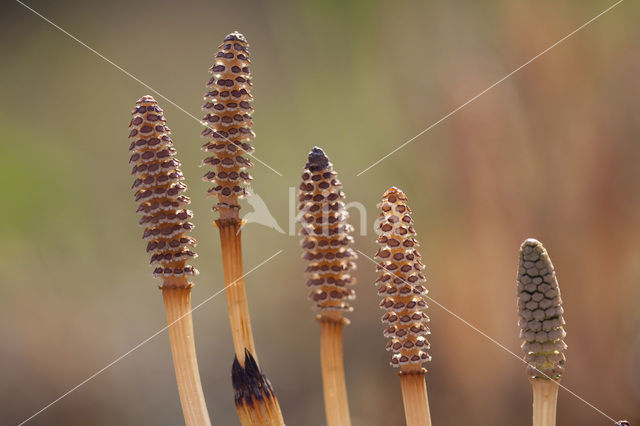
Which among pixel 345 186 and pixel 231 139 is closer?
pixel 231 139

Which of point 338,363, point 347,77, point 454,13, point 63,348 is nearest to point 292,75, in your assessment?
point 347,77

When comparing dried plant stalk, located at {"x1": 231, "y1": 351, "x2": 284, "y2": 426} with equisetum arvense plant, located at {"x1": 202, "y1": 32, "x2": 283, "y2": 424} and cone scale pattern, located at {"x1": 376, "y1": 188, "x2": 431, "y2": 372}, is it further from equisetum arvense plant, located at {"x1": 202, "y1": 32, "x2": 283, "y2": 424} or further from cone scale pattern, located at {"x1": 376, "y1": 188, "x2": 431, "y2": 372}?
cone scale pattern, located at {"x1": 376, "y1": 188, "x2": 431, "y2": 372}

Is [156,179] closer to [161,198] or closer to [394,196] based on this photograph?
[161,198]

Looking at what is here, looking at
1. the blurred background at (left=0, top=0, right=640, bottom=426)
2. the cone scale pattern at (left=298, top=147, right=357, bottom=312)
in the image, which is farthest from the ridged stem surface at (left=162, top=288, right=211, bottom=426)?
the blurred background at (left=0, top=0, right=640, bottom=426)

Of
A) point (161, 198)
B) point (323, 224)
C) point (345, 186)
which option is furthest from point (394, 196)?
point (345, 186)

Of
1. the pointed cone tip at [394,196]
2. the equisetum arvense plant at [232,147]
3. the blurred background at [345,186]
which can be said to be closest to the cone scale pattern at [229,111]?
the equisetum arvense plant at [232,147]

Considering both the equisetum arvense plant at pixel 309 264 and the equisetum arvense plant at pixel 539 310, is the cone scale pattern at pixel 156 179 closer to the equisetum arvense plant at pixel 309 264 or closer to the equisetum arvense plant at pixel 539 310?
the equisetum arvense plant at pixel 309 264
